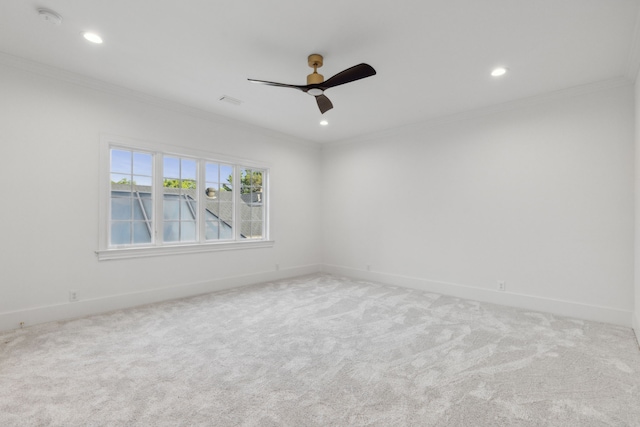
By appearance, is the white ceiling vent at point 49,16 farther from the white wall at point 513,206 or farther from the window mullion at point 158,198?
the white wall at point 513,206

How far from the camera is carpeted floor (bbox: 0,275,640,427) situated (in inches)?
71.1

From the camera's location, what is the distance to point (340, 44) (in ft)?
8.91

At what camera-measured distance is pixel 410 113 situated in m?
4.48

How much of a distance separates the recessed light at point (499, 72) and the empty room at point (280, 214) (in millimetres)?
18

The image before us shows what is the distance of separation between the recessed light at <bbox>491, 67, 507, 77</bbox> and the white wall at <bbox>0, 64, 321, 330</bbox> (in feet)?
12.3

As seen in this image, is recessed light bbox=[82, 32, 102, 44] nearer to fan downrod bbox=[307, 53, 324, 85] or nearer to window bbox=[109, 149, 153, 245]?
window bbox=[109, 149, 153, 245]

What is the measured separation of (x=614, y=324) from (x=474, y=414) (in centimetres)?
271

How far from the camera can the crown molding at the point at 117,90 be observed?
308 cm

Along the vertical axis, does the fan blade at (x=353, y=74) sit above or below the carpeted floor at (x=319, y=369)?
above

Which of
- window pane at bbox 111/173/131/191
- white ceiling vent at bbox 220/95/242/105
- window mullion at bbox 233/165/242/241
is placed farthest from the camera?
window mullion at bbox 233/165/242/241

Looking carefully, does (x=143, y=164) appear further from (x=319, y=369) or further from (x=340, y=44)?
(x=319, y=369)

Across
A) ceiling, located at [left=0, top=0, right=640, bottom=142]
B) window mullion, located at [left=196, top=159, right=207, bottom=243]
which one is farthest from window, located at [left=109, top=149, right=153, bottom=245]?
ceiling, located at [left=0, top=0, right=640, bottom=142]

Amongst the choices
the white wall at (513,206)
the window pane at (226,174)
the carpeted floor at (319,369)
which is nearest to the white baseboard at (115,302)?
the carpeted floor at (319,369)

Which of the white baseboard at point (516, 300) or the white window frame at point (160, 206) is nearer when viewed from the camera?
the white baseboard at point (516, 300)
